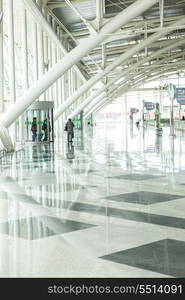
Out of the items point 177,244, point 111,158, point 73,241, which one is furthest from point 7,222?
point 111,158

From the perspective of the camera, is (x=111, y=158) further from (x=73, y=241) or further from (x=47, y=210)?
(x=73, y=241)

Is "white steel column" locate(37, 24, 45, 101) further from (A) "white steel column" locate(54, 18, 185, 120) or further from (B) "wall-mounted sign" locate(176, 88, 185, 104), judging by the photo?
(B) "wall-mounted sign" locate(176, 88, 185, 104)

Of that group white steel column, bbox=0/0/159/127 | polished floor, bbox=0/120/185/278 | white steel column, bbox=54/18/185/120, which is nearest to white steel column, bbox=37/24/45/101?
white steel column, bbox=54/18/185/120

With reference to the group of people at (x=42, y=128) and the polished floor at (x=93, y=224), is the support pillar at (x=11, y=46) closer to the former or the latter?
the group of people at (x=42, y=128)

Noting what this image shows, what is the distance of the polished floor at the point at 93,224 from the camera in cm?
508

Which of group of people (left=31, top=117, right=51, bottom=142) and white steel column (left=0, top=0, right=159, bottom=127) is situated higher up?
white steel column (left=0, top=0, right=159, bottom=127)

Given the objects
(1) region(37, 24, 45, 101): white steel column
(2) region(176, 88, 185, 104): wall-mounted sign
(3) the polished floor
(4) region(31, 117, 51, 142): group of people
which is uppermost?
(1) region(37, 24, 45, 101): white steel column

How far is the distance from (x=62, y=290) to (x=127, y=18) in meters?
18.6

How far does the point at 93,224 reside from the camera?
7.11 m

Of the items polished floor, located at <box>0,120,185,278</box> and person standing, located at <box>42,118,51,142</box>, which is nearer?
polished floor, located at <box>0,120,185,278</box>

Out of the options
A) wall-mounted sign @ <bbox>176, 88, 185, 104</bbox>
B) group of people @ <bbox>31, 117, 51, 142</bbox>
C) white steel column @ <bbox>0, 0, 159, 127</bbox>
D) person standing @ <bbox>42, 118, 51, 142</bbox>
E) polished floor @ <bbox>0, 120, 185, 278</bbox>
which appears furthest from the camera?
wall-mounted sign @ <bbox>176, 88, 185, 104</bbox>

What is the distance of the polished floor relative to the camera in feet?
16.7

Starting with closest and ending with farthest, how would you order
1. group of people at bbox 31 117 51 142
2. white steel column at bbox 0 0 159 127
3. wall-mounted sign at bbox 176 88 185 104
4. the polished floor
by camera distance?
the polished floor, white steel column at bbox 0 0 159 127, group of people at bbox 31 117 51 142, wall-mounted sign at bbox 176 88 185 104

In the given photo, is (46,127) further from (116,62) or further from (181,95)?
(181,95)
